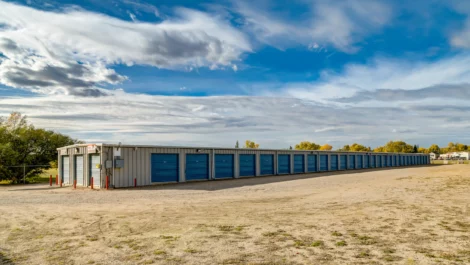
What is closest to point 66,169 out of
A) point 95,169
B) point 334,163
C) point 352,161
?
point 95,169

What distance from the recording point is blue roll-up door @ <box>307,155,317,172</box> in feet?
144

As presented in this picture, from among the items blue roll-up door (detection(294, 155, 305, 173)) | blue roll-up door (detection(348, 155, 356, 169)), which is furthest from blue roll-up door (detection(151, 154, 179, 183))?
blue roll-up door (detection(348, 155, 356, 169))

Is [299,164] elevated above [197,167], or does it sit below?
below

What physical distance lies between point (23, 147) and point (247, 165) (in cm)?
2281

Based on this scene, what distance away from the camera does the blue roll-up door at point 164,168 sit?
2667 cm

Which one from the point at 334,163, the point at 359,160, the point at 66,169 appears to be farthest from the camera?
the point at 359,160

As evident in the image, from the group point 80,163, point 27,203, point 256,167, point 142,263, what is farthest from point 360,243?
point 256,167

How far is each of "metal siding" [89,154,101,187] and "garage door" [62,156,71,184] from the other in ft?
13.9

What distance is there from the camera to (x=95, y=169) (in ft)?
80.8

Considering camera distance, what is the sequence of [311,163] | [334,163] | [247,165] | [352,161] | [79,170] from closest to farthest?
[79,170] → [247,165] → [311,163] → [334,163] → [352,161]

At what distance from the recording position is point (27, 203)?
54.7ft

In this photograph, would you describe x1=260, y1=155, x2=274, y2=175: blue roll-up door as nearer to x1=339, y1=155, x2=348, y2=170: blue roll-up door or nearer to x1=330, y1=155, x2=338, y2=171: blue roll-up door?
x1=330, y1=155, x2=338, y2=171: blue roll-up door

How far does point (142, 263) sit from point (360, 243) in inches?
210

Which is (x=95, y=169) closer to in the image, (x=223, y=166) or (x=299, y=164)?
(x=223, y=166)
